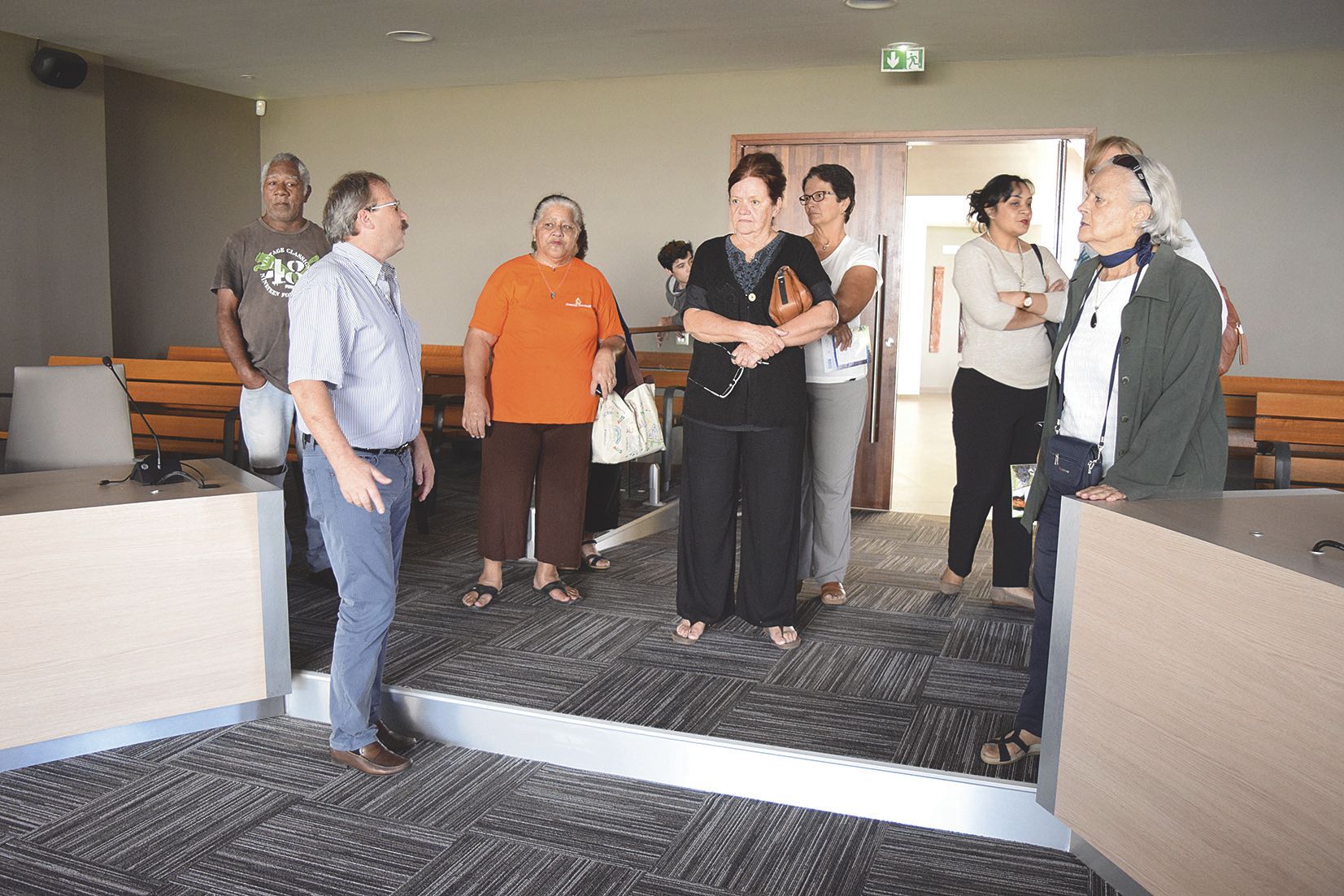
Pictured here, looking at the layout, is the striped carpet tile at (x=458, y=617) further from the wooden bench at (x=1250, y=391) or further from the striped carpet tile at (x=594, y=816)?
the wooden bench at (x=1250, y=391)

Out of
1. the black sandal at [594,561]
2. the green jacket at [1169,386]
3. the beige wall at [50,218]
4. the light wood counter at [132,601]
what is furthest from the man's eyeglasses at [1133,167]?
the beige wall at [50,218]

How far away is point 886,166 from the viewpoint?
614cm

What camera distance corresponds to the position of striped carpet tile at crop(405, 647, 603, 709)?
3059mm

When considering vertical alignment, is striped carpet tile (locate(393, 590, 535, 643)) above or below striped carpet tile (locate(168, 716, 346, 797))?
above

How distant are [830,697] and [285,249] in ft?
8.26

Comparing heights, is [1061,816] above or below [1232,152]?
Result: below

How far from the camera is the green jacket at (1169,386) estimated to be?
6.99 feet

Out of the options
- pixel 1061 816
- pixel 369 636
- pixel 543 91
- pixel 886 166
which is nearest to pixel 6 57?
pixel 543 91

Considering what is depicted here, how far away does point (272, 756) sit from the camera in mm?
2707

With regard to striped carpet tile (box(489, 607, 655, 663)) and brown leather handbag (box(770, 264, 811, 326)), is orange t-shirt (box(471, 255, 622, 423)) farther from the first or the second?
brown leather handbag (box(770, 264, 811, 326))

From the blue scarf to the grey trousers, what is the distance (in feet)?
5.16

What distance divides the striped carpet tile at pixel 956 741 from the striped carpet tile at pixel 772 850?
12.2 inches

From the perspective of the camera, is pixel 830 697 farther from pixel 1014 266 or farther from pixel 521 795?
pixel 1014 266

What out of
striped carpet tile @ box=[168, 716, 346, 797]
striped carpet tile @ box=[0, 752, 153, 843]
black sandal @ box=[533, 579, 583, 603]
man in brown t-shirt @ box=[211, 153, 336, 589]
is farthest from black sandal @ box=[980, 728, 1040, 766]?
man in brown t-shirt @ box=[211, 153, 336, 589]
